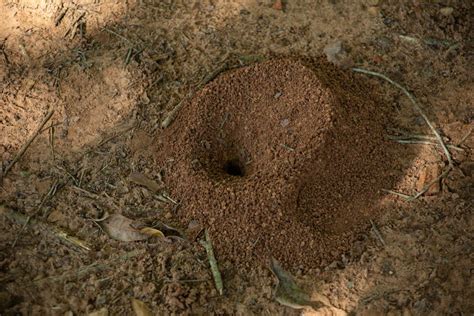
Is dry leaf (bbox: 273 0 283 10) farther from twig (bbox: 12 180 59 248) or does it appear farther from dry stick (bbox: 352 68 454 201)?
twig (bbox: 12 180 59 248)

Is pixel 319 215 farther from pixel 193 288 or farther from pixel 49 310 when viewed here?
pixel 49 310

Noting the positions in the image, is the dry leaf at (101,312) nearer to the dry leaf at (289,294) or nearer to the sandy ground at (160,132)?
the sandy ground at (160,132)

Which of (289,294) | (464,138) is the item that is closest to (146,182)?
(289,294)

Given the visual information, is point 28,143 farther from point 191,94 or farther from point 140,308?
point 140,308

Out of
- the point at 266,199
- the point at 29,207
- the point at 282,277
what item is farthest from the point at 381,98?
the point at 29,207

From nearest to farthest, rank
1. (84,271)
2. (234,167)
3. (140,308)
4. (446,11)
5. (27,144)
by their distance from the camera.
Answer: (140,308) → (84,271) → (234,167) → (27,144) → (446,11)

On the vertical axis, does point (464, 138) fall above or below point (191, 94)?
below

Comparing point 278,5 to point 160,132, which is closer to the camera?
A: point 160,132

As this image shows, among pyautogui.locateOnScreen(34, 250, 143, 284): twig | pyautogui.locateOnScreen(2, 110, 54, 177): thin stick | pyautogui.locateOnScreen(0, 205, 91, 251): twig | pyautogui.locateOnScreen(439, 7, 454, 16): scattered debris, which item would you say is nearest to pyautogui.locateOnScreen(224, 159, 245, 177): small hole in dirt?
pyautogui.locateOnScreen(34, 250, 143, 284): twig
